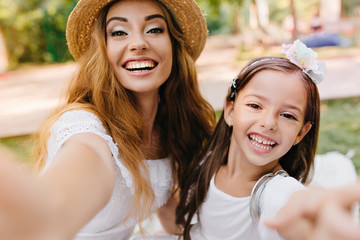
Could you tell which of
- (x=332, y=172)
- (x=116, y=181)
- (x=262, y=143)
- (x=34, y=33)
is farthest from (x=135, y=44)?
(x=34, y=33)

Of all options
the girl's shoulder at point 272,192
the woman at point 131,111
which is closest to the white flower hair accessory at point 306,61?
the girl's shoulder at point 272,192

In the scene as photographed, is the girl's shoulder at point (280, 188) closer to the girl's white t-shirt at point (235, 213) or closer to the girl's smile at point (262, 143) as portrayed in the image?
the girl's white t-shirt at point (235, 213)

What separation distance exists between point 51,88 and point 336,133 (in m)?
6.76

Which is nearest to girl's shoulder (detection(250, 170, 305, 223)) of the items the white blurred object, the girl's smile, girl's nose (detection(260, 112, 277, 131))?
the girl's smile

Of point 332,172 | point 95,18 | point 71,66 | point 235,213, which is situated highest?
point 95,18

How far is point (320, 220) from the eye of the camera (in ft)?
2.40

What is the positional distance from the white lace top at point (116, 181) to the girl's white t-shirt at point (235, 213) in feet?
1.16

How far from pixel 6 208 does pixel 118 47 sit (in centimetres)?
132

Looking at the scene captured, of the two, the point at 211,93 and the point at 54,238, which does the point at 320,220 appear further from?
Answer: the point at 211,93

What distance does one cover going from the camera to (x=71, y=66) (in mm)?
12523

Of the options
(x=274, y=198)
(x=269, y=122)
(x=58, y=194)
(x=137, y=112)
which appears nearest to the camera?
Result: (x=58, y=194)

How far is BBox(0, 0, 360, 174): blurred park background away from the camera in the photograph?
4.91 m

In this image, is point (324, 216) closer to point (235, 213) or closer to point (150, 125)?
point (235, 213)

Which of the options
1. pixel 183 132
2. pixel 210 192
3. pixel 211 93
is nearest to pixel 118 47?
pixel 183 132
